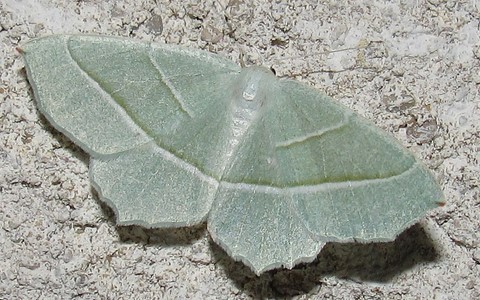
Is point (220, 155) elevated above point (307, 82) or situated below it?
below

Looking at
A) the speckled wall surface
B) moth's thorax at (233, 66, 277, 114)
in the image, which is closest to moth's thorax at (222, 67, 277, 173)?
moth's thorax at (233, 66, 277, 114)

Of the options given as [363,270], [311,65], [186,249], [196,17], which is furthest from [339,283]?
[196,17]

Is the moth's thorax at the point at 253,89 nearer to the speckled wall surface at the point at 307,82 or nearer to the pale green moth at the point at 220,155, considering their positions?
the pale green moth at the point at 220,155

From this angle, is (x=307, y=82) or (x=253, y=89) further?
(x=307, y=82)

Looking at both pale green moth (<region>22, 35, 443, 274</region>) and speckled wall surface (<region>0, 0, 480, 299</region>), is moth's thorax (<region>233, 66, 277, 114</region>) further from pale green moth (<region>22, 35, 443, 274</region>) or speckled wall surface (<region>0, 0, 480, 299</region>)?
speckled wall surface (<region>0, 0, 480, 299</region>)

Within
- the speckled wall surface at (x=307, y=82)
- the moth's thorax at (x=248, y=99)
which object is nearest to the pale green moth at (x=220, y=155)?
the moth's thorax at (x=248, y=99)

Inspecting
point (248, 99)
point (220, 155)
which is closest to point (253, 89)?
point (248, 99)

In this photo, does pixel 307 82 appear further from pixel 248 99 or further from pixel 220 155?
pixel 220 155
